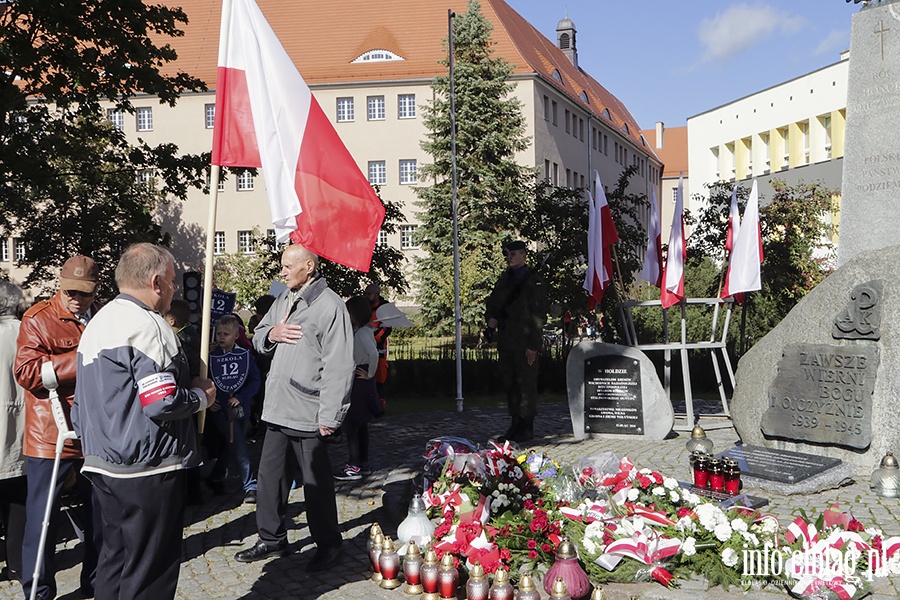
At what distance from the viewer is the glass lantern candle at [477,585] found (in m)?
4.69

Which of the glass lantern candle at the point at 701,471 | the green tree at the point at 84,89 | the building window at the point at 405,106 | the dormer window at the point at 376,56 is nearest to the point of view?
the glass lantern candle at the point at 701,471

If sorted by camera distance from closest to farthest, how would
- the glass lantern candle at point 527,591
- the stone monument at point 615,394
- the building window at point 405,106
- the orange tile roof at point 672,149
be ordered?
the glass lantern candle at point 527,591
the stone monument at point 615,394
the building window at point 405,106
the orange tile roof at point 672,149

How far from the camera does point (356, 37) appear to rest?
53.8m

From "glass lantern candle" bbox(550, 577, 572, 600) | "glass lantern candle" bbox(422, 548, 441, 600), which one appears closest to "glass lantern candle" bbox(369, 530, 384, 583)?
"glass lantern candle" bbox(422, 548, 441, 600)

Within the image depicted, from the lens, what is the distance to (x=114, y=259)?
A: 30094 mm

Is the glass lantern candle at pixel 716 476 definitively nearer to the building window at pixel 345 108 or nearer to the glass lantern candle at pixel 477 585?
the glass lantern candle at pixel 477 585

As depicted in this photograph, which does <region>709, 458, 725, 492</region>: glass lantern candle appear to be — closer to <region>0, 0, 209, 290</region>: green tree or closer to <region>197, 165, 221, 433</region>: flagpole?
<region>197, 165, 221, 433</region>: flagpole

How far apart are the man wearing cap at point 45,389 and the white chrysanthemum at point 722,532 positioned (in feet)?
11.4

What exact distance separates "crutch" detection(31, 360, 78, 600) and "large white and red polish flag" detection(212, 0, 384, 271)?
147 centimetres

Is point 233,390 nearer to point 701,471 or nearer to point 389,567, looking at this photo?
point 389,567

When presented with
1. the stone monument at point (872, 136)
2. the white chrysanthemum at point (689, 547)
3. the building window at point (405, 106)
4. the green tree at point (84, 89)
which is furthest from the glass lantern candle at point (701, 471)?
the building window at point (405, 106)

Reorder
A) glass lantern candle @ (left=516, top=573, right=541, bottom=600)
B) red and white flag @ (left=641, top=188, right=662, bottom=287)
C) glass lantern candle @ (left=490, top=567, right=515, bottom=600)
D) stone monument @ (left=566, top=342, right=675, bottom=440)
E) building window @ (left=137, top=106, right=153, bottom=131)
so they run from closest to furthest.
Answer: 1. glass lantern candle @ (left=516, top=573, right=541, bottom=600)
2. glass lantern candle @ (left=490, top=567, right=515, bottom=600)
3. stone monument @ (left=566, top=342, right=675, bottom=440)
4. red and white flag @ (left=641, top=188, right=662, bottom=287)
5. building window @ (left=137, top=106, right=153, bottom=131)

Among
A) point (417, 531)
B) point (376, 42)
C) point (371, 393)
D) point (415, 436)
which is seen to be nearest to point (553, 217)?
point (415, 436)

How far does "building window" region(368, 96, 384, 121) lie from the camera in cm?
5194
